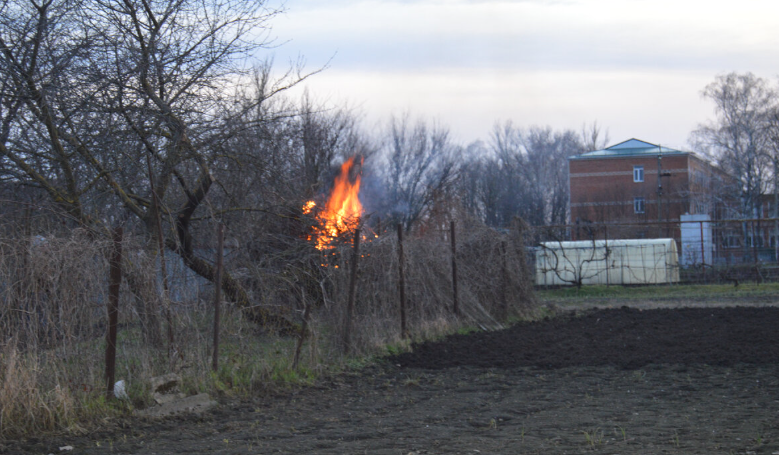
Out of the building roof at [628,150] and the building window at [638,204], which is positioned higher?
the building roof at [628,150]

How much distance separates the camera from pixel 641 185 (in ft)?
180

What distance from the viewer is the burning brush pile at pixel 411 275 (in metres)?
10.5

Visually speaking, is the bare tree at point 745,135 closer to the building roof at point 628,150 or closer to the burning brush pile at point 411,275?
the building roof at point 628,150

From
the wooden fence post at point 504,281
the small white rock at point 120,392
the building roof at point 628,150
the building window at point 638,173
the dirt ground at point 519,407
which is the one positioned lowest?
the dirt ground at point 519,407

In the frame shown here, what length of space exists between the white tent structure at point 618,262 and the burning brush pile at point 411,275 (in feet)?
33.6

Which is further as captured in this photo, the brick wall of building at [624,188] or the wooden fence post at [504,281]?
the brick wall of building at [624,188]

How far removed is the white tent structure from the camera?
25.4 metres

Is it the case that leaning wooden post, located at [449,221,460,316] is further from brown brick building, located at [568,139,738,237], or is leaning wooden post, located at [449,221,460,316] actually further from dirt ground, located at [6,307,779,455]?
brown brick building, located at [568,139,738,237]

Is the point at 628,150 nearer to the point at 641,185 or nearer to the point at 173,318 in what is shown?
the point at 641,185

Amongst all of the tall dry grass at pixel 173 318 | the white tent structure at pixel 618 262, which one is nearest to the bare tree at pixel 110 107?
the tall dry grass at pixel 173 318

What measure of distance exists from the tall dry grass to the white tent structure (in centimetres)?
1390

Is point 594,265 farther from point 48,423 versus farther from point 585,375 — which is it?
point 48,423

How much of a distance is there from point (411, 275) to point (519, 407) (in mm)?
4900

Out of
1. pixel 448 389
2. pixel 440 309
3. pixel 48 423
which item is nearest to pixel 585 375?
pixel 448 389
